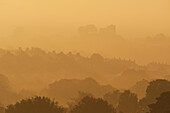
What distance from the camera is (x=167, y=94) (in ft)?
152

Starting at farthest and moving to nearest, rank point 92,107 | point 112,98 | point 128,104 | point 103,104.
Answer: point 112,98
point 128,104
point 103,104
point 92,107

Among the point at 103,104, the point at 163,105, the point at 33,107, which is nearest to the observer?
the point at 163,105

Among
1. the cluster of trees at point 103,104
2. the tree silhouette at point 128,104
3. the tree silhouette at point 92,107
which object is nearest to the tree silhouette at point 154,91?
the cluster of trees at point 103,104

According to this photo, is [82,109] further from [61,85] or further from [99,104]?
[61,85]

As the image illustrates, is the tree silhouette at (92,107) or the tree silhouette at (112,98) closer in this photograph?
the tree silhouette at (92,107)

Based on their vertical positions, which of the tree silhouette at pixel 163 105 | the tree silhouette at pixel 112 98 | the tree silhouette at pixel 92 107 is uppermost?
the tree silhouette at pixel 112 98

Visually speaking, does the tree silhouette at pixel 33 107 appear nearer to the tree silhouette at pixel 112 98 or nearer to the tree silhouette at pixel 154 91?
the tree silhouette at pixel 154 91

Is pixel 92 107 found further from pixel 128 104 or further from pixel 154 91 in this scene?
pixel 154 91

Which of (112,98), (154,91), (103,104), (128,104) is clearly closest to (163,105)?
(103,104)

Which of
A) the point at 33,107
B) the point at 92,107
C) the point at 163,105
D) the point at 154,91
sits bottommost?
the point at 163,105

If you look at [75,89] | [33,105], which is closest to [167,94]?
[33,105]

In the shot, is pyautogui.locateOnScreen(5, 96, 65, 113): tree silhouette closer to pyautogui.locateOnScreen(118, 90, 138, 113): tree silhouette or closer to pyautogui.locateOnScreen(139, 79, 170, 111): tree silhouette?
pyautogui.locateOnScreen(118, 90, 138, 113): tree silhouette

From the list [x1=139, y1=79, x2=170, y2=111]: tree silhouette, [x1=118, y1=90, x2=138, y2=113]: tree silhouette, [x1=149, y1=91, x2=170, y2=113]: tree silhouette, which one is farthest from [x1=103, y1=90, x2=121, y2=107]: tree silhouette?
[x1=149, y1=91, x2=170, y2=113]: tree silhouette

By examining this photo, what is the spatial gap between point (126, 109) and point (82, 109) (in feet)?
71.5
